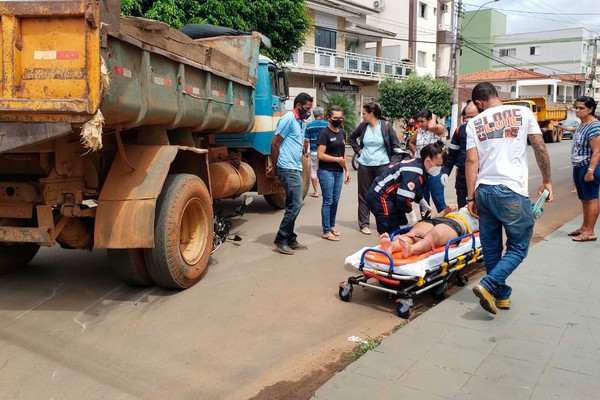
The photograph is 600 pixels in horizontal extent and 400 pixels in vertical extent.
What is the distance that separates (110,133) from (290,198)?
2297 millimetres

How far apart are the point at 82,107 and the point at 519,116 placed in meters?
3.18

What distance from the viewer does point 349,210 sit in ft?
30.8

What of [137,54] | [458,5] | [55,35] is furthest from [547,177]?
[458,5]

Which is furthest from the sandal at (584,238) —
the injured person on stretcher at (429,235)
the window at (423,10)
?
the window at (423,10)

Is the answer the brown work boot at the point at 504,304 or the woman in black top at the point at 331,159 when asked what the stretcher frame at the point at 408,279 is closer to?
the brown work boot at the point at 504,304

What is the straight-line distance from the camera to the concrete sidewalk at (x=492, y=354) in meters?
3.08

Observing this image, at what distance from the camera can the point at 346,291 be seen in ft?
15.9

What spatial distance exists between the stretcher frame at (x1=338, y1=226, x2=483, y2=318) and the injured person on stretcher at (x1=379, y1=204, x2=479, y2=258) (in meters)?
0.11

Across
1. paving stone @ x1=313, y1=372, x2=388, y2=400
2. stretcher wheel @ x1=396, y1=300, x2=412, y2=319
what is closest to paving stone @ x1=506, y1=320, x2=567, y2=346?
stretcher wheel @ x1=396, y1=300, x2=412, y2=319

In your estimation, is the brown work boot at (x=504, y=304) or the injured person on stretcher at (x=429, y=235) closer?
the brown work boot at (x=504, y=304)

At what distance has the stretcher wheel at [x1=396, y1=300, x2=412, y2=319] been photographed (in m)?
4.48

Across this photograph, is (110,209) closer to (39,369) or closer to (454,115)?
(39,369)

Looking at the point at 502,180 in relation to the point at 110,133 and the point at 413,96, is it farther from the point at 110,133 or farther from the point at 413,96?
the point at 413,96

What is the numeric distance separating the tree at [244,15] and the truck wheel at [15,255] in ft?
23.8
